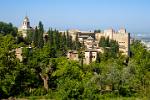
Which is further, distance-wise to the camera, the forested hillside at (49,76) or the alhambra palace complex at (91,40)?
the alhambra palace complex at (91,40)

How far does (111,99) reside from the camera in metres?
30.1

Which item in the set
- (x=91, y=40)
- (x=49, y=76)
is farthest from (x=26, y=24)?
(x=49, y=76)

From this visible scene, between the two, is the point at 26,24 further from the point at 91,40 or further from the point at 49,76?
the point at 49,76

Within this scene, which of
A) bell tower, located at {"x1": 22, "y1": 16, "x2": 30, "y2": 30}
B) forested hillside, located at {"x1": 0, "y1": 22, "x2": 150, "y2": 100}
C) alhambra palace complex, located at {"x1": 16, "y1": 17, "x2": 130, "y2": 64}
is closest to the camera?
forested hillside, located at {"x1": 0, "y1": 22, "x2": 150, "y2": 100}

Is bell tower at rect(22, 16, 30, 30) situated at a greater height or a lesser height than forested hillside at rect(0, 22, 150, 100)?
greater

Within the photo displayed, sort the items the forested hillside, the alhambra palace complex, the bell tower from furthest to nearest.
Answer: the bell tower < the alhambra palace complex < the forested hillside

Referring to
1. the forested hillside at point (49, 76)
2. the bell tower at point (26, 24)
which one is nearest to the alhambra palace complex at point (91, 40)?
the bell tower at point (26, 24)

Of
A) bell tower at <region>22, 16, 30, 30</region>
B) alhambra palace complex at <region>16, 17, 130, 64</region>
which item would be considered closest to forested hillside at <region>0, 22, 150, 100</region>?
alhambra palace complex at <region>16, 17, 130, 64</region>

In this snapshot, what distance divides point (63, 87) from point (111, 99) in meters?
6.92

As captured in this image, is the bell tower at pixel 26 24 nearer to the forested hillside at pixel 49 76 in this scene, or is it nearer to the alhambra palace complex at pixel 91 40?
the alhambra palace complex at pixel 91 40

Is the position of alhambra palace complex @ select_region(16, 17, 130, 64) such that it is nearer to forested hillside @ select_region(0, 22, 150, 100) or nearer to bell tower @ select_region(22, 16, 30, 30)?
bell tower @ select_region(22, 16, 30, 30)

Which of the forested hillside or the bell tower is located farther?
the bell tower

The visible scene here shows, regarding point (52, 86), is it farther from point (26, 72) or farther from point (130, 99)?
point (130, 99)

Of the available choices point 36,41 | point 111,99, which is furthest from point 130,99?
point 36,41
